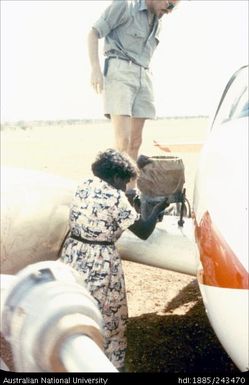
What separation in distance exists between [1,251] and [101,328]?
11.3 feet

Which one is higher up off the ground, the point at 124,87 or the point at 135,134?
the point at 124,87

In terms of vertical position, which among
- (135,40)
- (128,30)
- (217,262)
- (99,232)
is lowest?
(99,232)

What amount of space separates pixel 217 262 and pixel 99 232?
1.41 meters

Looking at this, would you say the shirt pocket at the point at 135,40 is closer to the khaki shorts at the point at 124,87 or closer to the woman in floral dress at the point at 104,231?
the khaki shorts at the point at 124,87

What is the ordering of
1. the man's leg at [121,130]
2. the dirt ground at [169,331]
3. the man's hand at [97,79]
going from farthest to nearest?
the man's leg at [121,130], the man's hand at [97,79], the dirt ground at [169,331]

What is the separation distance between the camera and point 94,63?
17.9 feet

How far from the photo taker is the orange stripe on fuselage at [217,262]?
2.23 m

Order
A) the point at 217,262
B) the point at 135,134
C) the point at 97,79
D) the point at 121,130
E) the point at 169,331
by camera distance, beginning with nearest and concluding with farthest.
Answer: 1. the point at 217,262
2. the point at 169,331
3. the point at 97,79
4. the point at 121,130
5. the point at 135,134

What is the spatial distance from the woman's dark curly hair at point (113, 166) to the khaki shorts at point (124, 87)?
6.19 ft

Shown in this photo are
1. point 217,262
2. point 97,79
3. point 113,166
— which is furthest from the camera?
point 97,79

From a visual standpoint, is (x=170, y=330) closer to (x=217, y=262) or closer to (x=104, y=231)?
(x=104, y=231)

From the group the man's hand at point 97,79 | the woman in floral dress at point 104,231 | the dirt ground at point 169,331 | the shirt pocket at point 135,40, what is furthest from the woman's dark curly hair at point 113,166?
the shirt pocket at point 135,40

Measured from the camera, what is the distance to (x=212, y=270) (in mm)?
2514

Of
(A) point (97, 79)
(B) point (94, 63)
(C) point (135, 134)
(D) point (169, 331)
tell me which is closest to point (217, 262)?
(D) point (169, 331)
